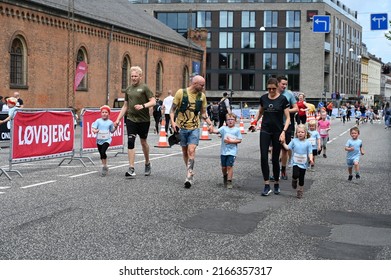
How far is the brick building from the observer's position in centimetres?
3245

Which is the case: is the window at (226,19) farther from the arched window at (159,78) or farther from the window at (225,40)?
the arched window at (159,78)

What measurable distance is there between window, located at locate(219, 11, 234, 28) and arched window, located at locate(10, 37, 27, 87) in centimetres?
5255

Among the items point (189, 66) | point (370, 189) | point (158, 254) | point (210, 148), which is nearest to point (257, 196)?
point (370, 189)

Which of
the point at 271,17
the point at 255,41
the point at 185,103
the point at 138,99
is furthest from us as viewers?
the point at 255,41

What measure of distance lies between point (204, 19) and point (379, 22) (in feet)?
179

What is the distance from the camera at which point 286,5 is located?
81.2 m

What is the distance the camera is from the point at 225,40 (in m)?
83.1

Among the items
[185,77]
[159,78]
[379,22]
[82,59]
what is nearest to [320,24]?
[379,22]

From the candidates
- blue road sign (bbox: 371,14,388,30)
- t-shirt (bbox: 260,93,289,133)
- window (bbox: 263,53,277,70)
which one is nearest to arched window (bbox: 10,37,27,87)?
blue road sign (bbox: 371,14,388,30)

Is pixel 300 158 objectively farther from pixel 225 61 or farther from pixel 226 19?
pixel 226 19

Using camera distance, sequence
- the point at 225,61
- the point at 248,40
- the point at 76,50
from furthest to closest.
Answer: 1. the point at 225,61
2. the point at 248,40
3. the point at 76,50

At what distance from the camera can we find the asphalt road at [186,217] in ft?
19.7

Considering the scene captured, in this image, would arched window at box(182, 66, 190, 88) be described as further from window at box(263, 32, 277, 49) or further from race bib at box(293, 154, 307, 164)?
race bib at box(293, 154, 307, 164)

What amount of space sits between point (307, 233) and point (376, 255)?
3.66ft
